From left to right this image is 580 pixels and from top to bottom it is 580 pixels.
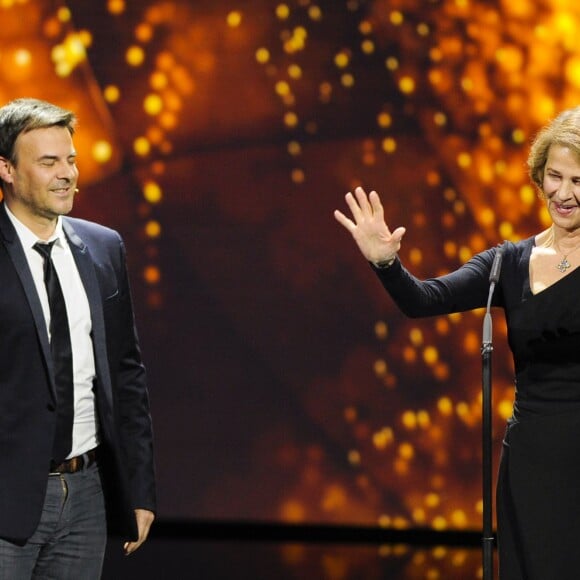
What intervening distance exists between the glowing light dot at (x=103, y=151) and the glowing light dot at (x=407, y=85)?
1330mm

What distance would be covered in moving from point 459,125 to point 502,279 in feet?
7.40

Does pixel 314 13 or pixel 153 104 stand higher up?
pixel 314 13

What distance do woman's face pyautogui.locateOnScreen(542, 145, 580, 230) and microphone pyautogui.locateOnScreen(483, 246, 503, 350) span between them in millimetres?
148

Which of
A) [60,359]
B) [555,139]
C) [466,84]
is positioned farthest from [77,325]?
[466,84]

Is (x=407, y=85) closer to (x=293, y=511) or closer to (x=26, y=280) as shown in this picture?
(x=293, y=511)

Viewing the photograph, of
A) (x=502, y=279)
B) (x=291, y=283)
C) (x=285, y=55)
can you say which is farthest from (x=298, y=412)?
(x=502, y=279)

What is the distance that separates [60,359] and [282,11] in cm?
284

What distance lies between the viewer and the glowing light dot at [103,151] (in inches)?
190

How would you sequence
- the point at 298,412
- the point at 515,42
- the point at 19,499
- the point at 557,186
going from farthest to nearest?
the point at 298,412, the point at 515,42, the point at 557,186, the point at 19,499

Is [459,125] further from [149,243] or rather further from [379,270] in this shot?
[379,270]

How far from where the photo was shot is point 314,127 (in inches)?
185

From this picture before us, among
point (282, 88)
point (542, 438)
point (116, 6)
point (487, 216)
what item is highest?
point (116, 6)

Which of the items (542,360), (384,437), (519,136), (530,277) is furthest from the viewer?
(384,437)

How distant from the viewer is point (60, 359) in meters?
2.22
